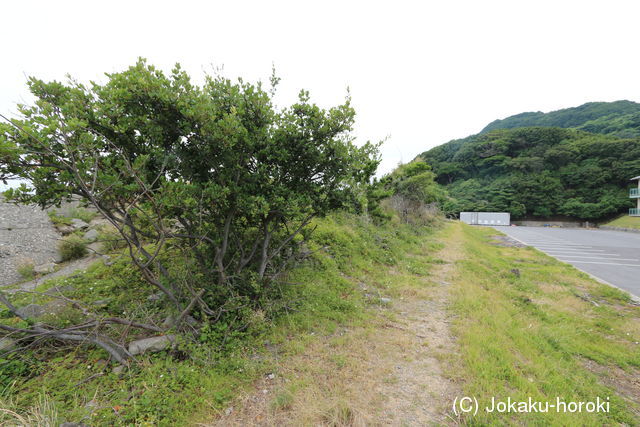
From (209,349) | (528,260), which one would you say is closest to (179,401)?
(209,349)

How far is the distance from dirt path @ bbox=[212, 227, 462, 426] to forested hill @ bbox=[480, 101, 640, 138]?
85543 millimetres

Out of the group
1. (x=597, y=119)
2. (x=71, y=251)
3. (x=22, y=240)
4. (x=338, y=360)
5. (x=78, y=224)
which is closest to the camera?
(x=338, y=360)

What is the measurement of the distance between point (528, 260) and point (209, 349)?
35.4ft

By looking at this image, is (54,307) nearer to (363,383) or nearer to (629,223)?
(363,383)

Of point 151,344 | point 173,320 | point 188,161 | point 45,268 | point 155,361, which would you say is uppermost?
point 188,161

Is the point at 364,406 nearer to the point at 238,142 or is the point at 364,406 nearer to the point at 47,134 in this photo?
the point at 238,142

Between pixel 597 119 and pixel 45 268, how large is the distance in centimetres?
11251

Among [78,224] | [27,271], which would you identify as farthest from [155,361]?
[78,224]

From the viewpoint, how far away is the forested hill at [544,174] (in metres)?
41.6

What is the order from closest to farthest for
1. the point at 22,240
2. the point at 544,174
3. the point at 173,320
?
the point at 173,320, the point at 22,240, the point at 544,174

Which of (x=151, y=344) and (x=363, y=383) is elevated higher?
(x=151, y=344)

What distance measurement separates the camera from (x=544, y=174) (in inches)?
1923

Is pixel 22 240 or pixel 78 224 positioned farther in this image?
pixel 78 224

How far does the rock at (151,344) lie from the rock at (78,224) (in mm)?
6821
